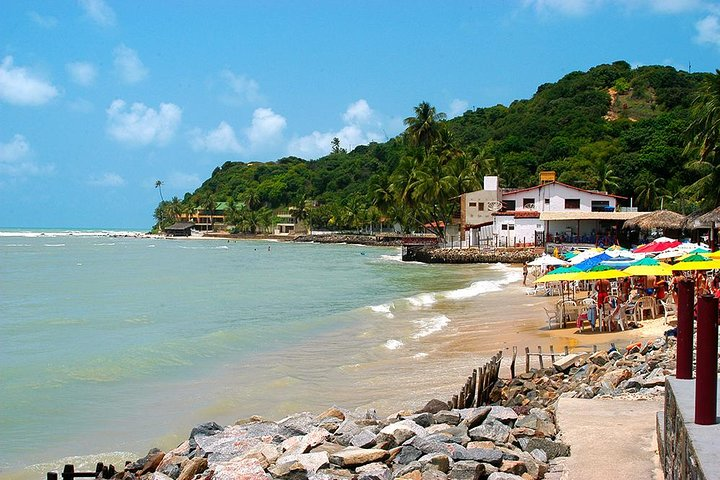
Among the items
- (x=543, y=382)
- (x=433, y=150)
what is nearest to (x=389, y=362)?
(x=543, y=382)

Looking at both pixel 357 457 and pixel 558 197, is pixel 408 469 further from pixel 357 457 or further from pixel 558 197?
pixel 558 197

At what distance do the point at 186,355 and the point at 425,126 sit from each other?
70.7m

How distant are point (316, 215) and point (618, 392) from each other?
5089 inches

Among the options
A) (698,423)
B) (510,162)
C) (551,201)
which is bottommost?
(698,423)

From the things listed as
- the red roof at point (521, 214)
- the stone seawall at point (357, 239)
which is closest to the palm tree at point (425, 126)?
the stone seawall at point (357, 239)

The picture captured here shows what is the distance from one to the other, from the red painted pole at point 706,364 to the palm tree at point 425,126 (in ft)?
271

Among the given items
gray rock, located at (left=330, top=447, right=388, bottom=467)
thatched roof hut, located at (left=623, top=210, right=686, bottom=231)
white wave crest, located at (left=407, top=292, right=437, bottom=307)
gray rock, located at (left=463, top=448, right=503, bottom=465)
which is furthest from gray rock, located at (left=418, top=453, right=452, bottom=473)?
thatched roof hut, located at (left=623, top=210, right=686, bottom=231)

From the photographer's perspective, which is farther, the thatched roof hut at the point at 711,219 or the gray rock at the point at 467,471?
the thatched roof hut at the point at 711,219

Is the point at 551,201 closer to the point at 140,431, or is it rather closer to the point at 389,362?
the point at 389,362

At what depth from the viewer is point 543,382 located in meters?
11.9

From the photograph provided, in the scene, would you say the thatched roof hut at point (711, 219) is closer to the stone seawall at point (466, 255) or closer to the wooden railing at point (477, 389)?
the wooden railing at point (477, 389)

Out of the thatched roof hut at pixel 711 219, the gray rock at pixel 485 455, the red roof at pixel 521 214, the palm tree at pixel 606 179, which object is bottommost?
the gray rock at pixel 485 455

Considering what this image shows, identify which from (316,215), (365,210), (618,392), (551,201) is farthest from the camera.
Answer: (316,215)

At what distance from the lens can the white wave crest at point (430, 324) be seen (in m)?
21.0
